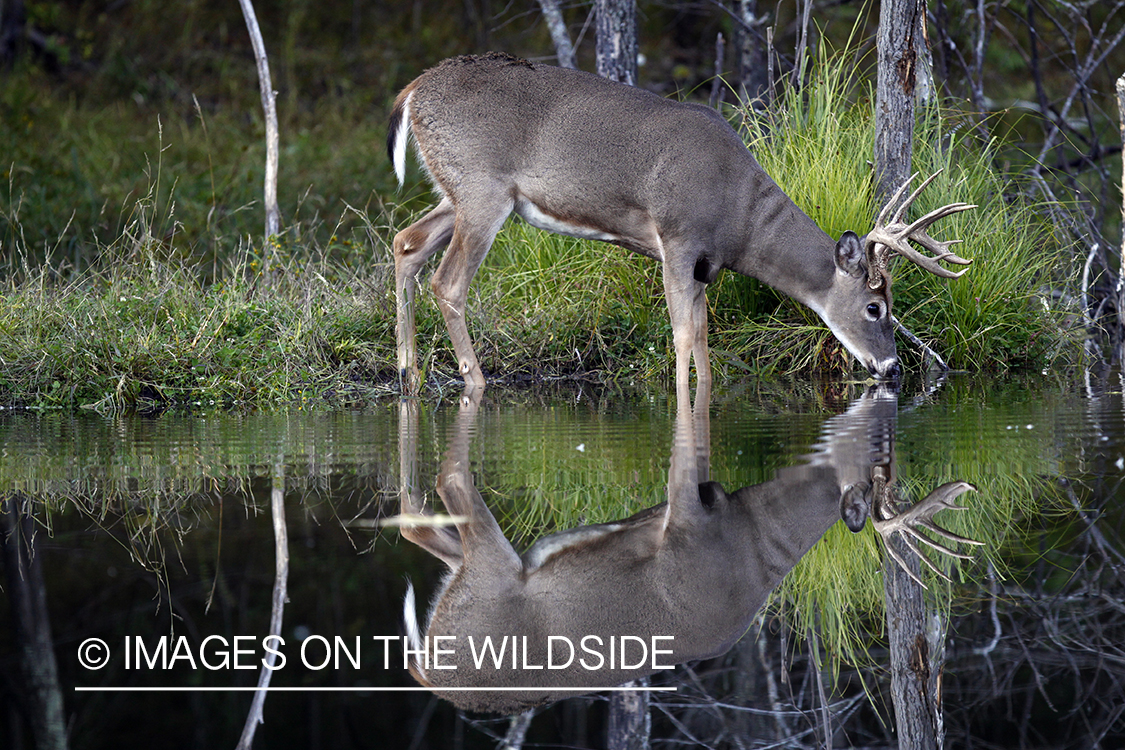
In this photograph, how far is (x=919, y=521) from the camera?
3.48 meters

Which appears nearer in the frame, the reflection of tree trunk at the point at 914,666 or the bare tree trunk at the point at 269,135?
the reflection of tree trunk at the point at 914,666

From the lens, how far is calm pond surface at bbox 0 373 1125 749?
232 cm

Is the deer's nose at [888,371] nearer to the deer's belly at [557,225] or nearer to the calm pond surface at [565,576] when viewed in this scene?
the deer's belly at [557,225]

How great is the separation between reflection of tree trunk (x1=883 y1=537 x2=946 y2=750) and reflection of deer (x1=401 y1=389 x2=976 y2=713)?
298 mm

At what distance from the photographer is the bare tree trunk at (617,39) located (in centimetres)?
960

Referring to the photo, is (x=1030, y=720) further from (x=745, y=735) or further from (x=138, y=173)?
(x=138, y=173)

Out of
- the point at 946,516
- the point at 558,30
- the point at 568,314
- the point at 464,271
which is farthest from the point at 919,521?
the point at 558,30

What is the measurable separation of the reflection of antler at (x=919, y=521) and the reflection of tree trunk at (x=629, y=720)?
2.74 feet

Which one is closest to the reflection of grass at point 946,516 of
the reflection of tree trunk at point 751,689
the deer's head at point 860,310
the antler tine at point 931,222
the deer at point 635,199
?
the reflection of tree trunk at point 751,689

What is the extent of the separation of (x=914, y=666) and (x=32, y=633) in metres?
1.79

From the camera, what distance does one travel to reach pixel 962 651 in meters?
2.59

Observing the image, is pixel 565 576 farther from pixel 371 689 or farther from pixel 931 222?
pixel 931 222

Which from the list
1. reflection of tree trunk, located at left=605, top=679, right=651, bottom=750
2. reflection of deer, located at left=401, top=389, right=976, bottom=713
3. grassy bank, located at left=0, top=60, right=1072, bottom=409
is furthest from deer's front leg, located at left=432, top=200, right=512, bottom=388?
reflection of tree trunk, located at left=605, top=679, right=651, bottom=750

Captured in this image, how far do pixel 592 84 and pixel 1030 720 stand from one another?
18.3 ft
